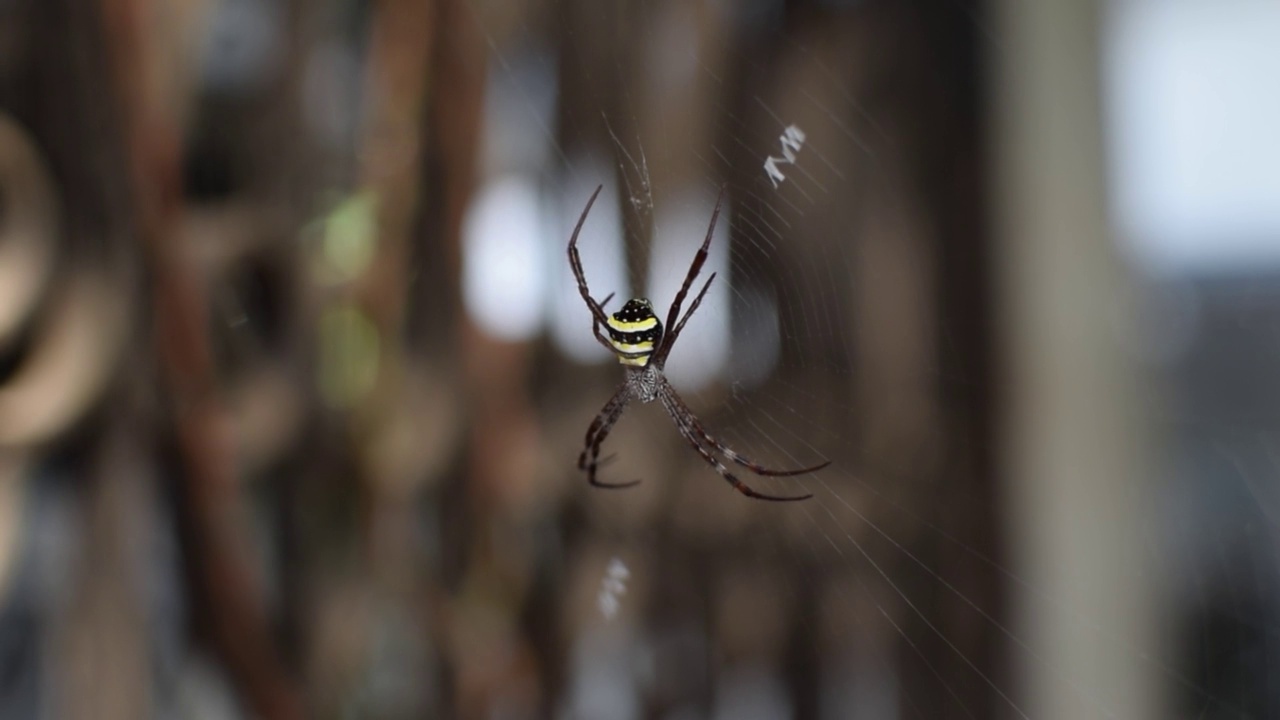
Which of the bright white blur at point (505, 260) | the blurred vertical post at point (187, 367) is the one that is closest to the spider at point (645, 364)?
the bright white blur at point (505, 260)

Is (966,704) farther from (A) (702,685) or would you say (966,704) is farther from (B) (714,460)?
(B) (714,460)

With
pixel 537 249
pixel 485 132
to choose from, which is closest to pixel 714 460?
pixel 537 249

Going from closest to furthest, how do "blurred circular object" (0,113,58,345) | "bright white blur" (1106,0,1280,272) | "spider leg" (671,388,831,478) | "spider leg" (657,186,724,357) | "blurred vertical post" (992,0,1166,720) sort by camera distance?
"blurred circular object" (0,113,58,345) → "spider leg" (657,186,724,357) → "spider leg" (671,388,831,478) → "bright white blur" (1106,0,1280,272) → "blurred vertical post" (992,0,1166,720)

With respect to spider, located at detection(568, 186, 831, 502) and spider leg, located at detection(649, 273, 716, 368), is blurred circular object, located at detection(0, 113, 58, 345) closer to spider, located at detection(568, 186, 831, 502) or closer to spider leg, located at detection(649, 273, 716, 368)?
spider, located at detection(568, 186, 831, 502)

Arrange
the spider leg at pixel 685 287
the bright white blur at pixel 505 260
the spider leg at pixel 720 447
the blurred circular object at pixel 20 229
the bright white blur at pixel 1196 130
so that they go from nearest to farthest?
1. the blurred circular object at pixel 20 229
2. the spider leg at pixel 685 287
3. the spider leg at pixel 720 447
4. the bright white blur at pixel 505 260
5. the bright white blur at pixel 1196 130

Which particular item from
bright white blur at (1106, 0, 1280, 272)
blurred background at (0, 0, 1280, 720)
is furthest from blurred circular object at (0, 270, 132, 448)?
bright white blur at (1106, 0, 1280, 272)

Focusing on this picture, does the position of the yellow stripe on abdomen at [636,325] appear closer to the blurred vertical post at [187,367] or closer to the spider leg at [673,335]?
the spider leg at [673,335]
